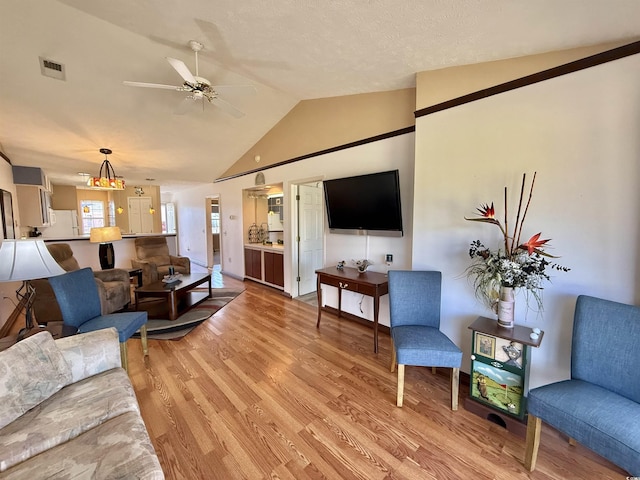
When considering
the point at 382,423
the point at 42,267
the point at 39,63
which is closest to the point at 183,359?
the point at 42,267

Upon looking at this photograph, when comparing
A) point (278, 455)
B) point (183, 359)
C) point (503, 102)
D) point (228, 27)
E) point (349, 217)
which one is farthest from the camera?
point (349, 217)

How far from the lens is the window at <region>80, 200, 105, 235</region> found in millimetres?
8352

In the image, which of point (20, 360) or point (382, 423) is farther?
point (382, 423)

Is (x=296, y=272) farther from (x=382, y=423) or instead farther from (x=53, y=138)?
(x=53, y=138)

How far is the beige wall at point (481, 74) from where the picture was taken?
68.6 inches

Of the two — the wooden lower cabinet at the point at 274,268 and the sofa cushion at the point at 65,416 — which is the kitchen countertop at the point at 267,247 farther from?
the sofa cushion at the point at 65,416

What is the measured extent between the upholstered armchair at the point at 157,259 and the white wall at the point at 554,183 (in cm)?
476

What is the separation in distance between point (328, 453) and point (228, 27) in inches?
129

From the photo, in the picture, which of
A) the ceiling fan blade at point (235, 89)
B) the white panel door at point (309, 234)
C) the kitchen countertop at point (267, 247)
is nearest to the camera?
the ceiling fan blade at point (235, 89)

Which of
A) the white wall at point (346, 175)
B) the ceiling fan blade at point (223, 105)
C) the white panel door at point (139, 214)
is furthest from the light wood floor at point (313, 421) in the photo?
the white panel door at point (139, 214)

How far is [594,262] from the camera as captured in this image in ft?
5.59

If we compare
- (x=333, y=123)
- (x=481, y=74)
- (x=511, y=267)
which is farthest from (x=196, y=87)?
(x=511, y=267)

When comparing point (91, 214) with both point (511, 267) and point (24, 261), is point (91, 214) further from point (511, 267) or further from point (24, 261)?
point (511, 267)

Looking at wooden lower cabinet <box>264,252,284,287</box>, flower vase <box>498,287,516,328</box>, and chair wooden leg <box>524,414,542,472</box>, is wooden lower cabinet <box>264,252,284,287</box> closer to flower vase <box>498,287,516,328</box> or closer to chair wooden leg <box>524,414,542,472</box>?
flower vase <box>498,287,516,328</box>
